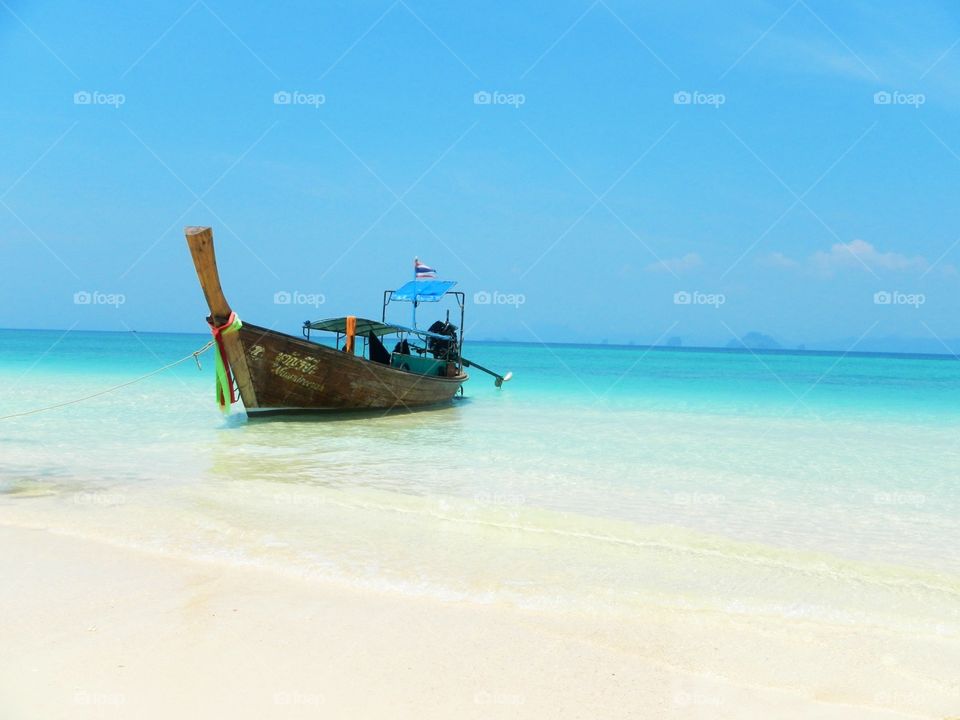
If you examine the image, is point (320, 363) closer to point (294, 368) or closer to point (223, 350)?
point (294, 368)

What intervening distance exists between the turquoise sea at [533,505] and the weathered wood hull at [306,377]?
577 mm

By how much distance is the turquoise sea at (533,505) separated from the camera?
5145mm

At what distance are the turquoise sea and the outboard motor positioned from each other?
3.13 m

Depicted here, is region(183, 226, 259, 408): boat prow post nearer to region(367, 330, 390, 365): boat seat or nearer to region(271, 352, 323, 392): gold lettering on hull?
region(271, 352, 323, 392): gold lettering on hull

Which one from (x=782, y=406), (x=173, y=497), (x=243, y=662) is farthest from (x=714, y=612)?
(x=782, y=406)

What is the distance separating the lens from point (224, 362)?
40.7 feet

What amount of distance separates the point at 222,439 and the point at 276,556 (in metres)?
6.92

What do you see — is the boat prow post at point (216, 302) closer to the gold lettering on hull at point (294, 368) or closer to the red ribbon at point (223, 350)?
the red ribbon at point (223, 350)

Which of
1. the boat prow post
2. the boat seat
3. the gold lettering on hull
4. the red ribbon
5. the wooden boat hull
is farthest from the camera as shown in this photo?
the boat seat

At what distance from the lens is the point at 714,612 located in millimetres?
4660

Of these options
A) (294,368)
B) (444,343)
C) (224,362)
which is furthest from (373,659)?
(444,343)

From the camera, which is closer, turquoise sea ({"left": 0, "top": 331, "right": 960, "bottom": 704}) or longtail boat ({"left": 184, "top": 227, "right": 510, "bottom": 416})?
turquoise sea ({"left": 0, "top": 331, "right": 960, "bottom": 704})

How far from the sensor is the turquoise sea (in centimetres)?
514

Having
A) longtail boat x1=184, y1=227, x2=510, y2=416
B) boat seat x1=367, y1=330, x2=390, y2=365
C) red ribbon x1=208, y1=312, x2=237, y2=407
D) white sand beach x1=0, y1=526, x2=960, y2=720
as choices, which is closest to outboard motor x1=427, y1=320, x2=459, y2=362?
longtail boat x1=184, y1=227, x2=510, y2=416
